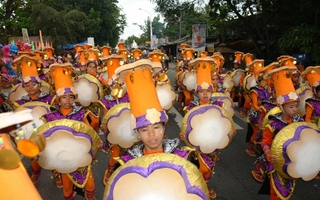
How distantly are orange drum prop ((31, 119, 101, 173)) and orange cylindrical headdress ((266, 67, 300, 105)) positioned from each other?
2396 millimetres

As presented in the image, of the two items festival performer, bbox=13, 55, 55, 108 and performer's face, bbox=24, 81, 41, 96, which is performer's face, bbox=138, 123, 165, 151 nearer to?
festival performer, bbox=13, 55, 55, 108

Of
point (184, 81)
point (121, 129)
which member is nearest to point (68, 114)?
point (121, 129)

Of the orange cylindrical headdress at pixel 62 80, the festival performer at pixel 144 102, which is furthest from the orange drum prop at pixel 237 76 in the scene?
the festival performer at pixel 144 102

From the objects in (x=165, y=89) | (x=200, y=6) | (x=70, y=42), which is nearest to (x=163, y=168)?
(x=165, y=89)

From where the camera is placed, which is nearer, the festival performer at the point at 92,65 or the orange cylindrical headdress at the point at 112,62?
the orange cylindrical headdress at the point at 112,62

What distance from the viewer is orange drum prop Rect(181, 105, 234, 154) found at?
3.29 metres

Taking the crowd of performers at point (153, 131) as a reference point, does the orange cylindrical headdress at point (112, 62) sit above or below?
above

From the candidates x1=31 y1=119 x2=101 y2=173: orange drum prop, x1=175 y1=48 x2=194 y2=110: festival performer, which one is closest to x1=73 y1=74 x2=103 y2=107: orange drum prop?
x1=31 y1=119 x2=101 y2=173: orange drum prop

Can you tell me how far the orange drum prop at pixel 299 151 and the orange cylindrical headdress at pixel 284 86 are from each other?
474 millimetres

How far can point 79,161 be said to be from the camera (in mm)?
2934

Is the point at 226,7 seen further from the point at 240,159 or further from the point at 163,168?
the point at 163,168

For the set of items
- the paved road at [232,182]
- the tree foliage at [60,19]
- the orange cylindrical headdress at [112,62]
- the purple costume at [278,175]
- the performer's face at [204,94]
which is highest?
the tree foliage at [60,19]

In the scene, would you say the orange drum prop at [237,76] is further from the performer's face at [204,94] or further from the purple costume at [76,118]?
the purple costume at [76,118]

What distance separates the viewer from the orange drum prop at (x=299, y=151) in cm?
266
